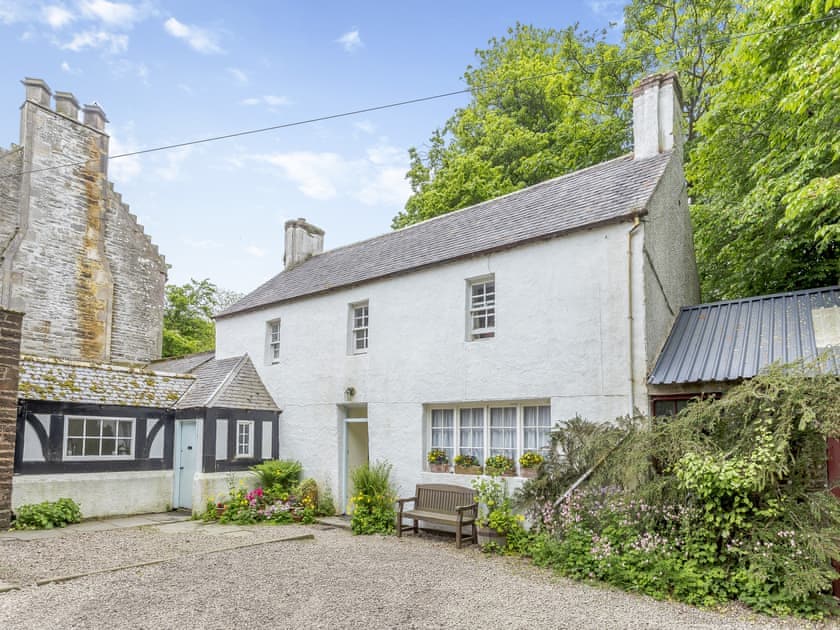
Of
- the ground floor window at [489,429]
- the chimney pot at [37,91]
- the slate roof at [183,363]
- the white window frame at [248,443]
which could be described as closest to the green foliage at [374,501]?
the ground floor window at [489,429]

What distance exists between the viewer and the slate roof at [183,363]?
60.8 feet

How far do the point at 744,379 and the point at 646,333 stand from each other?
1.57 metres

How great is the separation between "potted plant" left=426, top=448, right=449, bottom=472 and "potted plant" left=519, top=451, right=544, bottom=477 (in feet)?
5.89

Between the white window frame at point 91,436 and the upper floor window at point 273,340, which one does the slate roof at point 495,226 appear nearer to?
the upper floor window at point 273,340

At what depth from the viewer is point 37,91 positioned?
734 inches

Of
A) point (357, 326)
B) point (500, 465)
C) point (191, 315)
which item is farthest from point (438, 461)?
point (191, 315)

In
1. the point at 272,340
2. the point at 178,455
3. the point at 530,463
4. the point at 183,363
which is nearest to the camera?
the point at 530,463

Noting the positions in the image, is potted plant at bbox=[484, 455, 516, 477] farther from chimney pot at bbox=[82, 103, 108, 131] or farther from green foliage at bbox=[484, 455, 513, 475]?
chimney pot at bbox=[82, 103, 108, 131]

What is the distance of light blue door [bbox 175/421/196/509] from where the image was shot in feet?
44.9

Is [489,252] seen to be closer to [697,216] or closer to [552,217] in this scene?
[552,217]

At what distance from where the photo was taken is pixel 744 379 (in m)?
8.20

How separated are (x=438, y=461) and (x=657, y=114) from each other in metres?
8.27

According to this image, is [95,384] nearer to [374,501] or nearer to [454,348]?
[374,501]

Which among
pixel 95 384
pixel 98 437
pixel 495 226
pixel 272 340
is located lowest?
pixel 98 437
